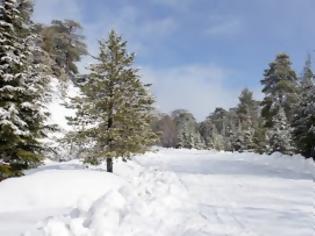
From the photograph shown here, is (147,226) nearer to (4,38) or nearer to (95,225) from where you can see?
(95,225)

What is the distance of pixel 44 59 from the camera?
48.0 m

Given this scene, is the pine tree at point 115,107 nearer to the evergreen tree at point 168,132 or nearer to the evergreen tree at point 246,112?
the evergreen tree at point 246,112

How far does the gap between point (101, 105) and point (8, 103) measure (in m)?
4.44

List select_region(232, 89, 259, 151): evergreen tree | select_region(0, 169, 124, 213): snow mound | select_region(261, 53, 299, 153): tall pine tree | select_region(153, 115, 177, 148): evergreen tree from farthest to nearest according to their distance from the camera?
select_region(153, 115, 177, 148): evergreen tree, select_region(232, 89, 259, 151): evergreen tree, select_region(261, 53, 299, 153): tall pine tree, select_region(0, 169, 124, 213): snow mound

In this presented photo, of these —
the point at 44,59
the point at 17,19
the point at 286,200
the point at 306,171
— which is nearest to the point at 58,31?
the point at 44,59

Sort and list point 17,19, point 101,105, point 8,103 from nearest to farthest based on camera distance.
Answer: point 8,103 → point 17,19 → point 101,105

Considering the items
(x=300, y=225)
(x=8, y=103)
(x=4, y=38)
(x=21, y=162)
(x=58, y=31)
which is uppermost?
(x=58, y=31)

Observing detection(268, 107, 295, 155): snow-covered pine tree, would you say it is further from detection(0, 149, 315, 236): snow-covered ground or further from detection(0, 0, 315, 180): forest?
detection(0, 149, 315, 236): snow-covered ground

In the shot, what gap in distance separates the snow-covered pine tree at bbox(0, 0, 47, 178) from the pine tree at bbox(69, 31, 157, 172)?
2.24 m

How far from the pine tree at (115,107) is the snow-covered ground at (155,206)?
3.70m

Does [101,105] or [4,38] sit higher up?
[4,38]

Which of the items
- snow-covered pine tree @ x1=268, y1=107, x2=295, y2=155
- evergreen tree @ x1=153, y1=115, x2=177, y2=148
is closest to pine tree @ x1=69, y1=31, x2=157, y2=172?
snow-covered pine tree @ x1=268, y1=107, x2=295, y2=155

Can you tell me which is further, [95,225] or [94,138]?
[94,138]

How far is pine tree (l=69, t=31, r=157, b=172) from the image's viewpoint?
2002 cm
